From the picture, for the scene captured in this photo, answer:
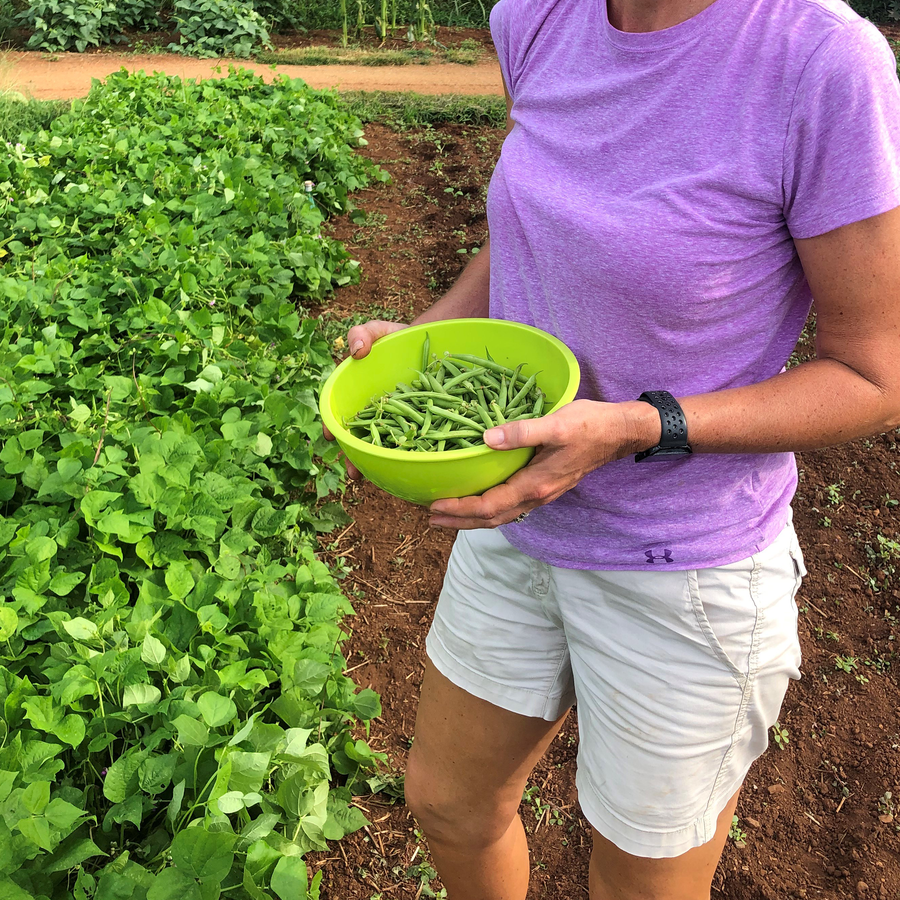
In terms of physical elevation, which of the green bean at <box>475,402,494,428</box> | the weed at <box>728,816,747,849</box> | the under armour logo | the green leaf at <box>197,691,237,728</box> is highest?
the green bean at <box>475,402,494,428</box>

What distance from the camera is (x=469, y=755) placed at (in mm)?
1788

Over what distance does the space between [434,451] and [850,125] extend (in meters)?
0.83

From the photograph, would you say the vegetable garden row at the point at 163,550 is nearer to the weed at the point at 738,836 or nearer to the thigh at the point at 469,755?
the thigh at the point at 469,755

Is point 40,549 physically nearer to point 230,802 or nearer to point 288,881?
point 230,802

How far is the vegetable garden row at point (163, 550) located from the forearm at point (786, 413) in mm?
1111

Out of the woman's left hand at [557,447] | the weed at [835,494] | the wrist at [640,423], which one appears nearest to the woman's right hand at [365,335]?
the woman's left hand at [557,447]

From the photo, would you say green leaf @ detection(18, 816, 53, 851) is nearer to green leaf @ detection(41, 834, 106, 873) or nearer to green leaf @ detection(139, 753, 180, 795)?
green leaf @ detection(41, 834, 106, 873)

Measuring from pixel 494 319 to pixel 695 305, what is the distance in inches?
19.5

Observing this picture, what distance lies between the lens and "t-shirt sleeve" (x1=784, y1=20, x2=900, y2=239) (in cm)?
116

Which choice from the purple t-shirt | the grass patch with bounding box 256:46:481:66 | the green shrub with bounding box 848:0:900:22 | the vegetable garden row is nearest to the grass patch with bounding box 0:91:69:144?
the vegetable garden row

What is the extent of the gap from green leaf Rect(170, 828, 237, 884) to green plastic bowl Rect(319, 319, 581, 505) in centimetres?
72

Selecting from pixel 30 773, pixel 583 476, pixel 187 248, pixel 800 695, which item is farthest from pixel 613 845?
pixel 187 248

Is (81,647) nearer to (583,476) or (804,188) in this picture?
(583,476)

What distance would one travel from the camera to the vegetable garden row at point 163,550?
1.79 meters
